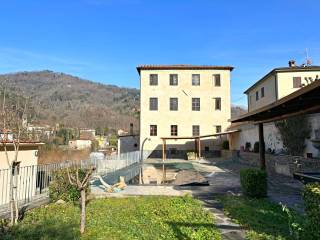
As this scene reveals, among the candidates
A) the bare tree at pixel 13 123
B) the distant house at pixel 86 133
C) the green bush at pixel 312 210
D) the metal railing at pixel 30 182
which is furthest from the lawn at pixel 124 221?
the distant house at pixel 86 133

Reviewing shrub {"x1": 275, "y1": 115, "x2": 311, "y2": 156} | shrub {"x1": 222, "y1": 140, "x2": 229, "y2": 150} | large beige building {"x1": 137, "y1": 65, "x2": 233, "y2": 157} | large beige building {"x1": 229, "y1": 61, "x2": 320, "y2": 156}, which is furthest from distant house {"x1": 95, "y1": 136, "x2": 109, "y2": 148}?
shrub {"x1": 275, "y1": 115, "x2": 311, "y2": 156}

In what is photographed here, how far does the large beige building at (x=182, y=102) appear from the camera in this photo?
119 feet

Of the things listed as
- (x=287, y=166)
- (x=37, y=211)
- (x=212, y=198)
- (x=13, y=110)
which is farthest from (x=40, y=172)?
(x=287, y=166)

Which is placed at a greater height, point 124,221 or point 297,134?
point 297,134

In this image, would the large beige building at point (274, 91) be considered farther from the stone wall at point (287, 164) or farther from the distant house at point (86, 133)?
the distant house at point (86, 133)

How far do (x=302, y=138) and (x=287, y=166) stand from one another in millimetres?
3597

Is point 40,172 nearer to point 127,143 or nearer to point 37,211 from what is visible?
point 37,211

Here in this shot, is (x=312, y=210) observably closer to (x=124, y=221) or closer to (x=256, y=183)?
(x=124, y=221)

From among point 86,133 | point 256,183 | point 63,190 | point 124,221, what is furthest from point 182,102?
point 86,133

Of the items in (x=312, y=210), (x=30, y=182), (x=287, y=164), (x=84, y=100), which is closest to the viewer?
(x=312, y=210)

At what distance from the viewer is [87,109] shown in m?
81.6

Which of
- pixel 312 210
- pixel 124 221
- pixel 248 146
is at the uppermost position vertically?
pixel 248 146

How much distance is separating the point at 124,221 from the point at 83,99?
94790 mm

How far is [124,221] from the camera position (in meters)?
6.83
